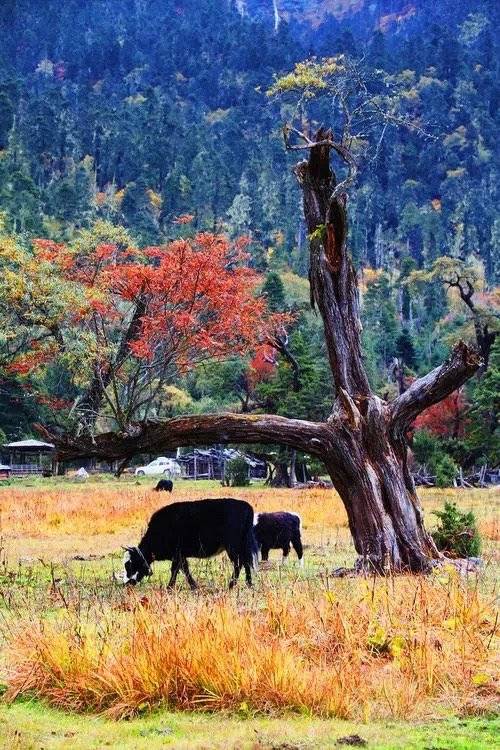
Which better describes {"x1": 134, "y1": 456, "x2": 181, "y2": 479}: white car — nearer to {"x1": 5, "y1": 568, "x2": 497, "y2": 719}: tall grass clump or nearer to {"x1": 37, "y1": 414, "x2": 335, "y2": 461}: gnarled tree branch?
{"x1": 37, "y1": 414, "x2": 335, "y2": 461}: gnarled tree branch

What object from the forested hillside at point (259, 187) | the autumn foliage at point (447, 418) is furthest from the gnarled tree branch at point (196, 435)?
the autumn foliage at point (447, 418)

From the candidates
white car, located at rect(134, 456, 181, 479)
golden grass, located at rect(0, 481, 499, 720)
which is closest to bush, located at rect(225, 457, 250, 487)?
white car, located at rect(134, 456, 181, 479)

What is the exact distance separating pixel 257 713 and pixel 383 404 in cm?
716

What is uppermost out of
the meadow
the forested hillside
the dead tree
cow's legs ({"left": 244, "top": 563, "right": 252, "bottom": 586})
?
the forested hillside

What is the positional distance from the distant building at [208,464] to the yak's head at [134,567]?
40.4m

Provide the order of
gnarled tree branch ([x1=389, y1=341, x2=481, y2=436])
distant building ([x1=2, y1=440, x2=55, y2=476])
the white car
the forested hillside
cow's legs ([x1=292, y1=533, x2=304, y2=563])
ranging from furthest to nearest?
the white car → distant building ([x1=2, y1=440, x2=55, y2=476]) → the forested hillside → cow's legs ([x1=292, y1=533, x2=304, y2=563]) → gnarled tree branch ([x1=389, y1=341, x2=481, y2=436])

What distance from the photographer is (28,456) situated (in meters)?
61.8

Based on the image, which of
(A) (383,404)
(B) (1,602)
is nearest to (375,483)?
(A) (383,404)

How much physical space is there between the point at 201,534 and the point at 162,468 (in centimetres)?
4738

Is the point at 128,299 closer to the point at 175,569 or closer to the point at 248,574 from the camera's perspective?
the point at 175,569

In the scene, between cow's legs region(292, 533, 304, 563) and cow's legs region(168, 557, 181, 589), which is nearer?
cow's legs region(168, 557, 181, 589)

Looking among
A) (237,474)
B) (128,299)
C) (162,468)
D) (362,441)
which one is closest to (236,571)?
(362,441)

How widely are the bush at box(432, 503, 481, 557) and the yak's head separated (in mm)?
4804

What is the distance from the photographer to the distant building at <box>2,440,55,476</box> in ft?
176
